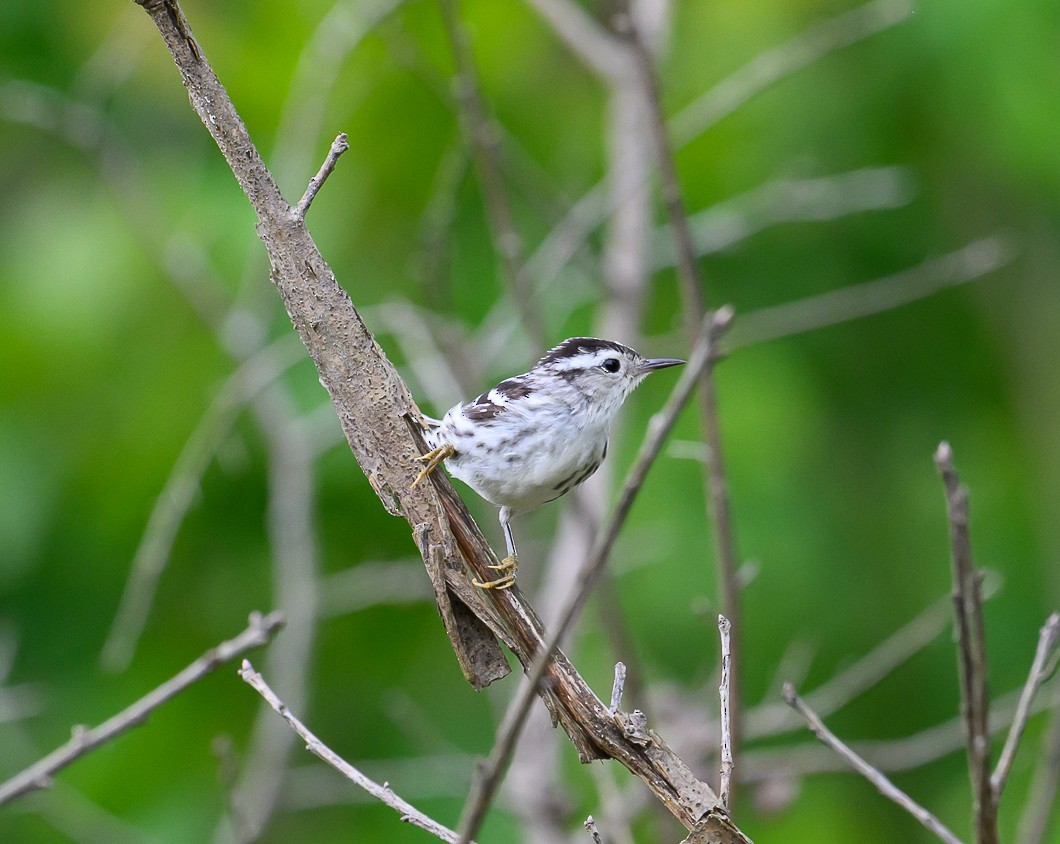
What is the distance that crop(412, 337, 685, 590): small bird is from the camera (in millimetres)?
2920

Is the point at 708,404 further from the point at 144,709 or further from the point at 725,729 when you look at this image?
the point at 144,709

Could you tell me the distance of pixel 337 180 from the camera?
574cm

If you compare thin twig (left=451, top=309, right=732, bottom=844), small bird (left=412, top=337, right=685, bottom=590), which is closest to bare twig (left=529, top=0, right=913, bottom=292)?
small bird (left=412, top=337, right=685, bottom=590)

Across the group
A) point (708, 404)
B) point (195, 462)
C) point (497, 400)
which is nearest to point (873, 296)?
point (708, 404)

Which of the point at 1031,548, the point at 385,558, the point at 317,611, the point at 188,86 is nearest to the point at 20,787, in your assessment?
the point at 188,86

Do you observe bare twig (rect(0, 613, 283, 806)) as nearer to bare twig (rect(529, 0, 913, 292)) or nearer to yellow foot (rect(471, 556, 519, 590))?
yellow foot (rect(471, 556, 519, 590))

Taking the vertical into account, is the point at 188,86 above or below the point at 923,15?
below

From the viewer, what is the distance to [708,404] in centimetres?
308

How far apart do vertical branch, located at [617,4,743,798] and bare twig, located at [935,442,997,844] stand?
3.95 feet

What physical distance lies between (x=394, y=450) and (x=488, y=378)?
3457mm

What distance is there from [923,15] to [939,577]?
288cm

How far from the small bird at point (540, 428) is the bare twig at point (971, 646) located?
134 cm

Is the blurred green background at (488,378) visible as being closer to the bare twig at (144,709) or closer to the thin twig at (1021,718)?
the bare twig at (144,709)

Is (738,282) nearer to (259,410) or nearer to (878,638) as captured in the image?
(878,638)
